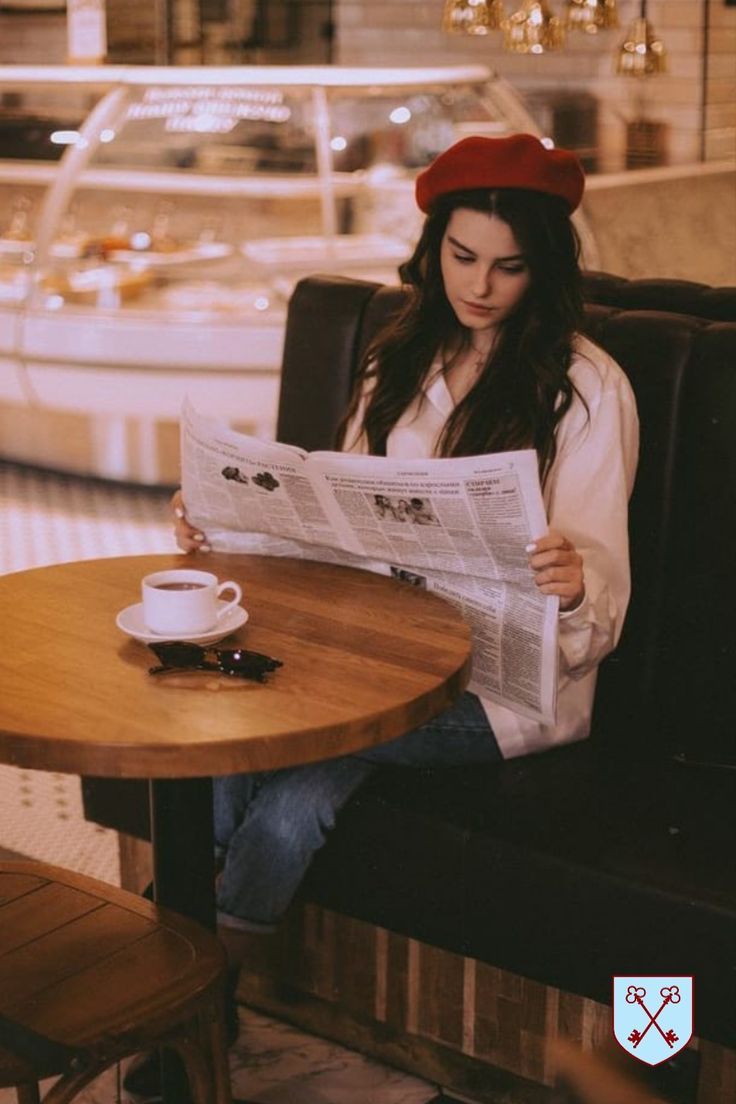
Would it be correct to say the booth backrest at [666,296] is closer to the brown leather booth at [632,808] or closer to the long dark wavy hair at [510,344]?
the brown leather booth at [632,808]

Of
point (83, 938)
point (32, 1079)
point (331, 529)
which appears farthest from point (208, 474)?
point (32, 1079)

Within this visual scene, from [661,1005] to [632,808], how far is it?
0.28 metres

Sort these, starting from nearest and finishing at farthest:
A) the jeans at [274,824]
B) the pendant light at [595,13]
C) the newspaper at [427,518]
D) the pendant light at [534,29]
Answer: the newspaper at [427,518] < the jeans at [274,824] < the pendant light at [595,13] < the pendant light at [534,29]

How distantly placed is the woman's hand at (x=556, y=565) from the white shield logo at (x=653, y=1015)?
20.7 inches

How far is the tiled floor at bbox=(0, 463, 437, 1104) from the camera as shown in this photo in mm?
2293

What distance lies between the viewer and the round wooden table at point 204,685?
1.54 metres

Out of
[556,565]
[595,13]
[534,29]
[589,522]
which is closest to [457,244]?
[589,522]


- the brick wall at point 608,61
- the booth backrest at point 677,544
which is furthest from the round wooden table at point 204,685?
the brick wall at point 608,61

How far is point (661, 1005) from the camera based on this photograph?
1.96 meters

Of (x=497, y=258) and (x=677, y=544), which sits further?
(x=677, y=544)

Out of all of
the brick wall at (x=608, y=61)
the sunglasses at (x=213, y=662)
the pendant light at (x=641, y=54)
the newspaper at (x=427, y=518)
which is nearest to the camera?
the sunglasses at (x=213, y=662)

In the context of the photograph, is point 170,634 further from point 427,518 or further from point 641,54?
point 641,54

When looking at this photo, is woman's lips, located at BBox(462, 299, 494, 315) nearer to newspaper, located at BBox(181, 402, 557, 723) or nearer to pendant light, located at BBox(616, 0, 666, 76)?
newspaper, located at BBox(181, 402, 557, 723)

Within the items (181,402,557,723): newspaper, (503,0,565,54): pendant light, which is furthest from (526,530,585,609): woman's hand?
(503,0,565,54): pendant light
